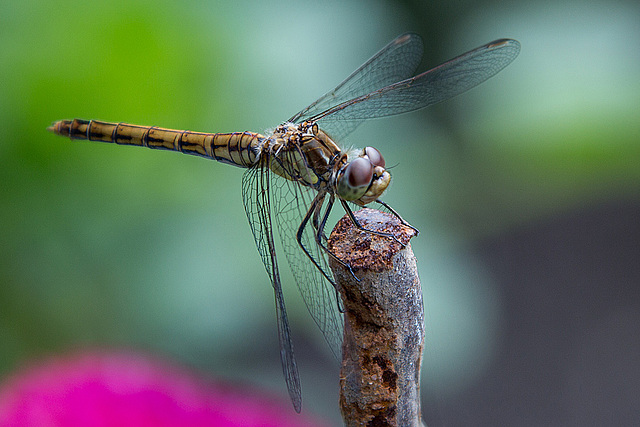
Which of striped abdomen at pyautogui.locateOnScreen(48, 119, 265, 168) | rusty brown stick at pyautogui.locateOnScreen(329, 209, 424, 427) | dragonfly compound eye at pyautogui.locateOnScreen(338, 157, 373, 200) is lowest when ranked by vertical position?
rusty brown stick at pyautogui.locateOnScreen(329, 209, 424, 427)

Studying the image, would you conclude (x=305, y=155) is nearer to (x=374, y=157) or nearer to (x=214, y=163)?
(x=374, y=157)

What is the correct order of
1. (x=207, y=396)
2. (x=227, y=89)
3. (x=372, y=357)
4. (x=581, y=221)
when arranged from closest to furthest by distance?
(x=372, y=357) → (x=207, y=396) → (x=227, y=89) → (x=581, y=221)

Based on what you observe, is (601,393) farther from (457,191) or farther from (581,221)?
(457,191)

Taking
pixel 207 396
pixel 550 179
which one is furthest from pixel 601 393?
pixel 207 396

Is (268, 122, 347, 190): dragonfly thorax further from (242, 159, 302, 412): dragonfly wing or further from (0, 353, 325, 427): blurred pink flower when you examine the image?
(0, 353, 325, 427): blurred pink flower

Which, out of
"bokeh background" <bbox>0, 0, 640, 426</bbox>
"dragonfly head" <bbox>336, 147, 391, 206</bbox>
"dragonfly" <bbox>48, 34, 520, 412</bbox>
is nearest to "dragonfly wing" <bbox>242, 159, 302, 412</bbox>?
"dragonfly" <bbox>48, 34, 520, 412</bbox>

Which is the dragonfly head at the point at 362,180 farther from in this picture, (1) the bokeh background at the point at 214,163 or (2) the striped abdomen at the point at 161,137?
(1) the bokeh background at the point at 214,163
